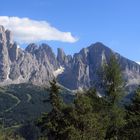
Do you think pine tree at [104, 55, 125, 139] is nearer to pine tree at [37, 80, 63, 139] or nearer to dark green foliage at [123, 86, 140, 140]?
dark green foliage at [123, 86, 140, 140]

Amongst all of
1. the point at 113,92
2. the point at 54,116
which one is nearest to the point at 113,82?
the point at 113,92

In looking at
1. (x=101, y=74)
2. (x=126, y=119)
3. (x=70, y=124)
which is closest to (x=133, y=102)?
(x=126, y=119)

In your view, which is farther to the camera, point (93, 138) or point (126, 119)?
point (126, 119)

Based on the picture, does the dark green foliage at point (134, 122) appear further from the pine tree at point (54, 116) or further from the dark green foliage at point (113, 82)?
the pine tree at point (54, 116)

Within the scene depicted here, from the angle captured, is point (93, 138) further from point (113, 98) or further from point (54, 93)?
point (54, 93)

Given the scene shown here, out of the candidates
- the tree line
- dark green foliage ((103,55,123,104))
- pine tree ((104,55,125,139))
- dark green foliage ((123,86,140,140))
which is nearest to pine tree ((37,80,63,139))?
the tree line

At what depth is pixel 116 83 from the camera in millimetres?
73312

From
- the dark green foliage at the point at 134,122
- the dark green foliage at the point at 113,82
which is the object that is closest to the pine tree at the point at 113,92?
the dark green foliage at the point at 113,82

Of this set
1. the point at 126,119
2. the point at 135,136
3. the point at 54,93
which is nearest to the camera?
the point at 135,136

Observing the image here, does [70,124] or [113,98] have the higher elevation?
[113,98]

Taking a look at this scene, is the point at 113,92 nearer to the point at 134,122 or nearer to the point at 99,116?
the point at 99,116

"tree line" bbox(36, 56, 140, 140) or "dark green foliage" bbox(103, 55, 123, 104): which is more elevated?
"dark green foliage" bbox(103, 55, 123, 104)

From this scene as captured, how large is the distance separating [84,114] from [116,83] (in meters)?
8.74

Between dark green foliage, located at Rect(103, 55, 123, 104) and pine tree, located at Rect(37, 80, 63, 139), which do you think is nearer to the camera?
dark green foliage, located at Rect(103, 55, 123, 104)
